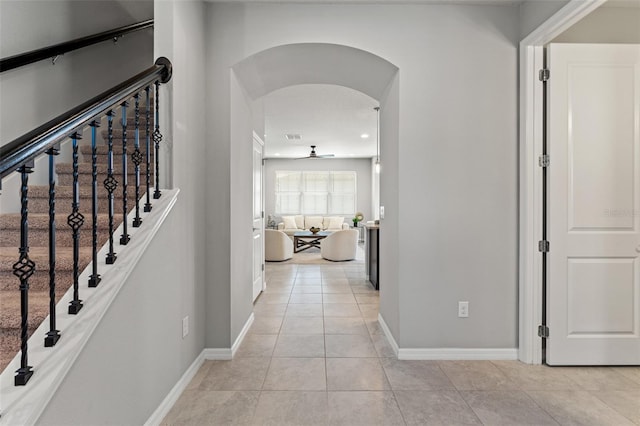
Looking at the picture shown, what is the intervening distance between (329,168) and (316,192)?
883 millimetres

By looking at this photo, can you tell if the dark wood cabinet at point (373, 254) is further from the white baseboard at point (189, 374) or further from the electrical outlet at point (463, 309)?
the white baseboard at point (189, 374)

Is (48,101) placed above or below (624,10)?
below

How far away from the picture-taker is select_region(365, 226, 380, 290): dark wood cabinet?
4688mm

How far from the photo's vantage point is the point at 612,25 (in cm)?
238

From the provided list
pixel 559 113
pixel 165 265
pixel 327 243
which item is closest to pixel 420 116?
pixel 559 113

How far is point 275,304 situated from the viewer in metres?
3.87

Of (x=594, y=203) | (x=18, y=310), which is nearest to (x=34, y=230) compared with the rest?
(x=18, y=310)

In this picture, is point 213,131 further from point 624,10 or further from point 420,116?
point 624,10

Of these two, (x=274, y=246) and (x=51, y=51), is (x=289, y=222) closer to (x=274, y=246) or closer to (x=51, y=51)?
(x=274, y=246)

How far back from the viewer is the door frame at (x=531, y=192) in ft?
7.82

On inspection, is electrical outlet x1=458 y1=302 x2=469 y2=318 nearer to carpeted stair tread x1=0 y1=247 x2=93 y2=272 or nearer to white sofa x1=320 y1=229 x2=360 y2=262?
carpeted stair tread x1=0 y1=247 x2=93 y2=272

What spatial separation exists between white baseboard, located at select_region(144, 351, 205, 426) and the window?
8258 mm

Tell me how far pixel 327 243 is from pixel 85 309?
5.82 meters

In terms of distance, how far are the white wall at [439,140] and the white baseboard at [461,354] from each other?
45 millimetres
